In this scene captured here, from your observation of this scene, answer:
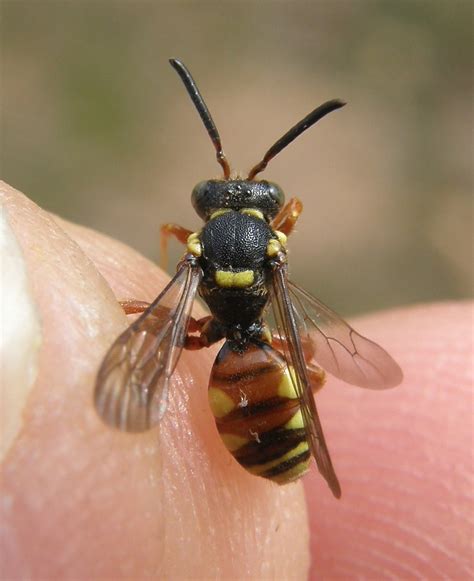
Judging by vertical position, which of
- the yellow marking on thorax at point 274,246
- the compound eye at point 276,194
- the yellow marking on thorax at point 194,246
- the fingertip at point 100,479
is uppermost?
the compound eye at point 276,194

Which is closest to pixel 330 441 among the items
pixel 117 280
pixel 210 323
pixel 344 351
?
pixel 344 351

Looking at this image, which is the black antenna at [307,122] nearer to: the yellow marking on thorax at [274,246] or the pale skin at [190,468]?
the yellow marking on thorax at [274,246]

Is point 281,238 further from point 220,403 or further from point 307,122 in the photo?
point 220,403

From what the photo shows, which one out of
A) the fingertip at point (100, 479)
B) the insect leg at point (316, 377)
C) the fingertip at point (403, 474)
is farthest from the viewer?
the fingertip at point (403, 474)

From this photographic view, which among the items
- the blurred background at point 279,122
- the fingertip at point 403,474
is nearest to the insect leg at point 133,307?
the fingertip at point 403,474

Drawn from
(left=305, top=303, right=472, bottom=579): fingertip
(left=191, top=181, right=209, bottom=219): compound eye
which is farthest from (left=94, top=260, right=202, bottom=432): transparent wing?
(left=305, top=303, right=472, bottom=579): fingertip

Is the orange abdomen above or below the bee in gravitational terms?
below

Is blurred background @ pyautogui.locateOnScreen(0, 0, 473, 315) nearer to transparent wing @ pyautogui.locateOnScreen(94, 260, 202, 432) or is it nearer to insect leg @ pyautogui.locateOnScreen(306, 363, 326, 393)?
insect leg @ pyautogui.locateOnScreen(306, 363, 326, 393)

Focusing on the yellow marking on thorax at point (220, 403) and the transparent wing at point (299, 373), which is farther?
the yellow marking on thorax at point (220, 403)
